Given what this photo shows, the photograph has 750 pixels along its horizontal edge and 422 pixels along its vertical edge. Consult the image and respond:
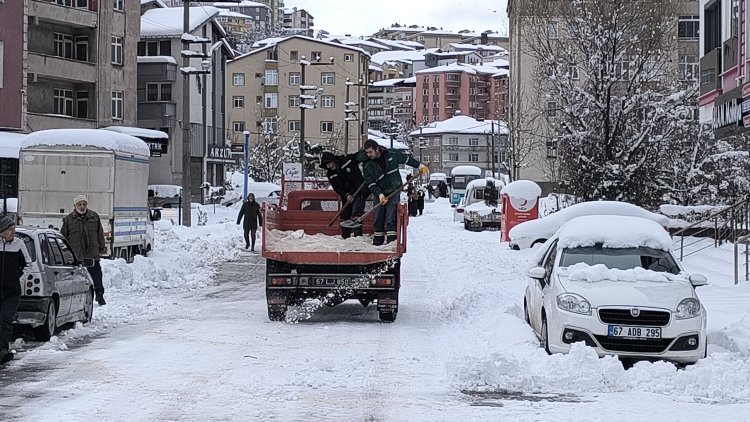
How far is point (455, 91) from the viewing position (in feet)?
560

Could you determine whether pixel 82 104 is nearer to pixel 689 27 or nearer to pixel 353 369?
pixel 689 27

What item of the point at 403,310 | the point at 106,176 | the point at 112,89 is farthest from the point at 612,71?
the point at 112,89

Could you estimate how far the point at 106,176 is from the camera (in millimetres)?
25797

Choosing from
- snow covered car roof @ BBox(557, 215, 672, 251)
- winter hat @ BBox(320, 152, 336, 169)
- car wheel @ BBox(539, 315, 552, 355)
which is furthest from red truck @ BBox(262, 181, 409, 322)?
car wheel @ BBox(539, 315, 552, 355)

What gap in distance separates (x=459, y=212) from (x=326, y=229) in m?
37.3

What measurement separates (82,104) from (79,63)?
2632 millimetres

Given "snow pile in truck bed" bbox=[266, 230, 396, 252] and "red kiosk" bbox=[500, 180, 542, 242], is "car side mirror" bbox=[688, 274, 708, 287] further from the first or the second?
"red kiosk" bbox=[500, 180, 542, 242]

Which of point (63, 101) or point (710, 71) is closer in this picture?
point (710, 71)

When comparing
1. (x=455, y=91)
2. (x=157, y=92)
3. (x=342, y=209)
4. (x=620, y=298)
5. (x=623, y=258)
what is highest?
(x=455, y=91)

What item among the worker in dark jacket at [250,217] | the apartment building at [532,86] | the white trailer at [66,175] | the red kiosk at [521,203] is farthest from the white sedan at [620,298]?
the apartment building at [532,86]

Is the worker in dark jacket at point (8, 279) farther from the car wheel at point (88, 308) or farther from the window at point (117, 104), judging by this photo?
the window at point (117, 104)

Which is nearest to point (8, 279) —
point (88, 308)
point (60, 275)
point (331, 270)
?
point (60, 275)

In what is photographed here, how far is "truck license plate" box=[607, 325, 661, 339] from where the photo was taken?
451 inches

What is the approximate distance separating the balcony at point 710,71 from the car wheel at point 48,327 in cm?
2105
